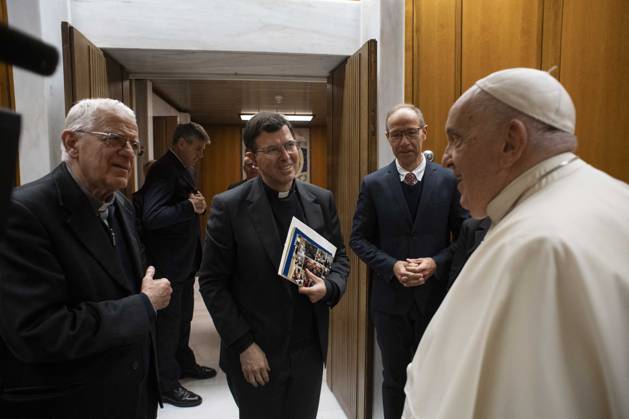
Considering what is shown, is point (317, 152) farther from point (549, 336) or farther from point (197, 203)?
point (549, 336)

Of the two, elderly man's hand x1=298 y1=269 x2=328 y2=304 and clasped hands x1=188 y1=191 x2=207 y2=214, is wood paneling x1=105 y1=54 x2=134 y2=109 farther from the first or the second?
elderly man's hand x1=298 y1=269 x2=328 y2=304

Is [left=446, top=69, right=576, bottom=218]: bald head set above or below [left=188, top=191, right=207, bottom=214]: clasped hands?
above

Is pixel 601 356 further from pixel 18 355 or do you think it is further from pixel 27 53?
pixel 18 355

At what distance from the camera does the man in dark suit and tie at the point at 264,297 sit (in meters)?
1.97

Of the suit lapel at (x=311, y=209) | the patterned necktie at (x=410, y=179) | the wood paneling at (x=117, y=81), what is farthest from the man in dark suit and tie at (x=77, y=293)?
the wood paneling at (x=117, y=81)

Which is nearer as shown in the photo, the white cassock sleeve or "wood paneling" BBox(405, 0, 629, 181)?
the white cassock sleeve

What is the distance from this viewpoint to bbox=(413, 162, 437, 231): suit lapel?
8.06ft

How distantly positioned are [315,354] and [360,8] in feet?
8.20

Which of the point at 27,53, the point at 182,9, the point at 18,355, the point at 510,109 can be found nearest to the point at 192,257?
the point at 182,9

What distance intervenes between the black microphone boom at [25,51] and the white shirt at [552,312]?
88cm

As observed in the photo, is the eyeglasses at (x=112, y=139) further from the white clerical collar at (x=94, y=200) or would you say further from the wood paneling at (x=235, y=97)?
the wood paneling at (x=235, y=97)

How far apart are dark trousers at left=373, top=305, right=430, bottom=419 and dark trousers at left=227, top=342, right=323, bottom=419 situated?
0.57 metres

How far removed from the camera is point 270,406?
1988mm

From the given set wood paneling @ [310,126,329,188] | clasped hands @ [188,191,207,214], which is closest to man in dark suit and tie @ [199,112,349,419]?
clasped hands @ [188,191,207,214]
